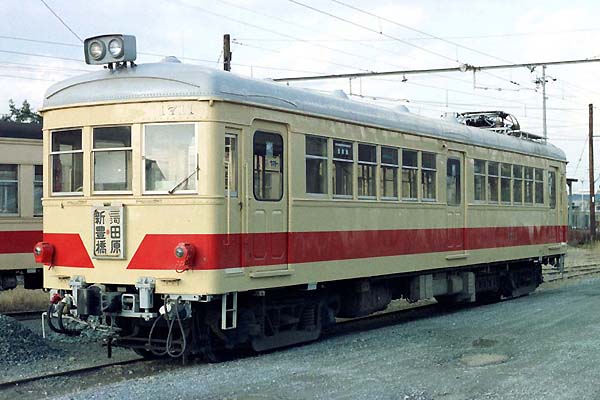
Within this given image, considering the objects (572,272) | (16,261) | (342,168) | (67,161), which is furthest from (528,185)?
(67,161)

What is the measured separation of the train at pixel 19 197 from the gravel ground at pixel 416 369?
21.3ft

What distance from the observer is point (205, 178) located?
32.7 ft

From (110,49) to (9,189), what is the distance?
6.24 metres

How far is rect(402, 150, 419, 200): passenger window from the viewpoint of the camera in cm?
1381

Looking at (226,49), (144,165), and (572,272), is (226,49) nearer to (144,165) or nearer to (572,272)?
(572,272)

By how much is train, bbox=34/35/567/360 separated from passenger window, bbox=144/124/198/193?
0.02 meters

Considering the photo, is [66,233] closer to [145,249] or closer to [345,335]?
[145,249]

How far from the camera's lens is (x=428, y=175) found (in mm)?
14602

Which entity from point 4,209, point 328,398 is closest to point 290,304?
point 328,398

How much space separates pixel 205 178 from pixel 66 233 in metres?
2.04

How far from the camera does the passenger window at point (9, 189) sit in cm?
1579

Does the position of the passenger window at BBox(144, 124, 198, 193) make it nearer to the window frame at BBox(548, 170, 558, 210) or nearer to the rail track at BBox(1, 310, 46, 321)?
the rail track at BBox(1, 310, 46, 321)

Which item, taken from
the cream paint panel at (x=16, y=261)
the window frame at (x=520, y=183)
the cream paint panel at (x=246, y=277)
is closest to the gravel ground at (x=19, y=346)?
the cream paint panel at (x=246, y=277)

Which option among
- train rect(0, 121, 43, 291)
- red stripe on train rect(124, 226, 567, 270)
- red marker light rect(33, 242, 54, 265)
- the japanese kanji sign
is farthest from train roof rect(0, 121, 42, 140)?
red stripe on train rect(124, 226, 567, 270)
